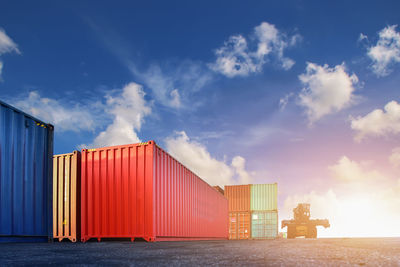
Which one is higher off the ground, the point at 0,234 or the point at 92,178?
the point at 92,178

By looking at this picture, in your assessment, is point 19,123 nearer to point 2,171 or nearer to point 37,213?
point 2,171

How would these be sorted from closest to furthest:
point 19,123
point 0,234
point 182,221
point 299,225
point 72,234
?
point 0,234 → point 19,123 → point 72,234 → point 182,221 → point 299,225

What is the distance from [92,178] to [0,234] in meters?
4.50

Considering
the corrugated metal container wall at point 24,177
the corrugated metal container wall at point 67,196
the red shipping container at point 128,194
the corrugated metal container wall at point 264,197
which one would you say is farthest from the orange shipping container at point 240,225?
the corrugated metal container wall at point 24,177

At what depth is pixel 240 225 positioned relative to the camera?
29188 mm

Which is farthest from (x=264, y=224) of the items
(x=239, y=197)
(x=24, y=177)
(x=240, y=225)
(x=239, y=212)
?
(x=24, y=177)

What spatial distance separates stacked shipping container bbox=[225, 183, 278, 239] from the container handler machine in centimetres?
428

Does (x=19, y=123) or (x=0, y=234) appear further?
(x=19, y=123)

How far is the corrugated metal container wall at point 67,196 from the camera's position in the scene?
11.5m

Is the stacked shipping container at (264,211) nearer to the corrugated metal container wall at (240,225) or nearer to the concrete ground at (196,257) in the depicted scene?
the corrugated metal container wall at (240,225)

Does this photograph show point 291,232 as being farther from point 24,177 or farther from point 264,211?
point 24,177

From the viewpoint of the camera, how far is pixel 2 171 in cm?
764

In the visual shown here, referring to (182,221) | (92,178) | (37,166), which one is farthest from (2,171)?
(182,221)

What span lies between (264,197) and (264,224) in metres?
2.43
